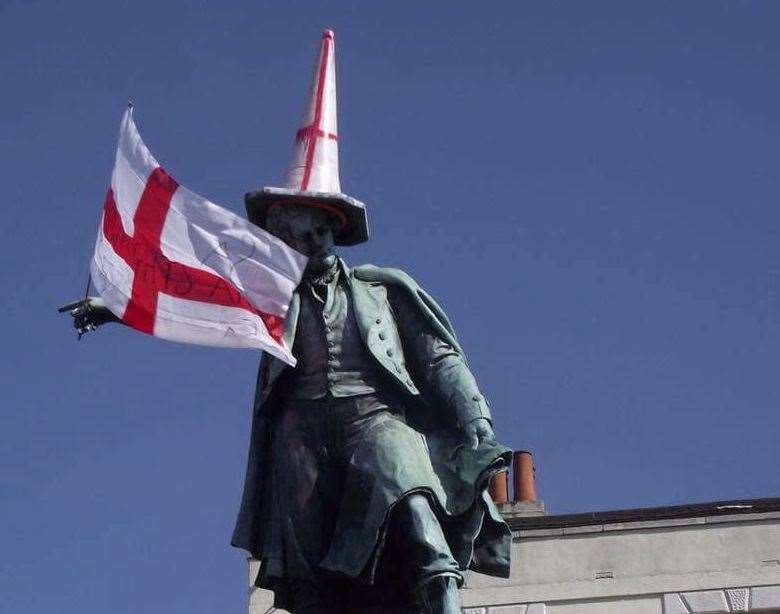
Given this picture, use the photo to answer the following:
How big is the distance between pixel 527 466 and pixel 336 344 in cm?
2603

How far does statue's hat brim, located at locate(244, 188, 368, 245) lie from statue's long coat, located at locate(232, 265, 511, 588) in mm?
239

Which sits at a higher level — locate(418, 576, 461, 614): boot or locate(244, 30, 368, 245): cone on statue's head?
locate(244, 30, 368, 245): cone on statue's head

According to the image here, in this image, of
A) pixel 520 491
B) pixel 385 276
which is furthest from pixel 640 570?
pixel 385 276

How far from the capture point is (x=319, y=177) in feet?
48.2

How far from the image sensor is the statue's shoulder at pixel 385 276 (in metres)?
14.8

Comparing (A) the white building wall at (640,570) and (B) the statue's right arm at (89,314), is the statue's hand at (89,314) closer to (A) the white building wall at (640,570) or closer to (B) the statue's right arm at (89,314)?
(B) the statue's right arm at (89,314)

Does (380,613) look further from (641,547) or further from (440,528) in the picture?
(641,547)

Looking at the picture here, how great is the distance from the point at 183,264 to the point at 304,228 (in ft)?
2.59

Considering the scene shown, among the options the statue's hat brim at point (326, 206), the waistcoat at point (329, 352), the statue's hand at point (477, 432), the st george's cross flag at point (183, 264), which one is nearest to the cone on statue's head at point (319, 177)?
the statue's hat brim at point (326, 206)

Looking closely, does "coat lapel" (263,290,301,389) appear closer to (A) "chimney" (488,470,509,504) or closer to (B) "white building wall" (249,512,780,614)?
(B) "white building wall" (249,512,780,614)

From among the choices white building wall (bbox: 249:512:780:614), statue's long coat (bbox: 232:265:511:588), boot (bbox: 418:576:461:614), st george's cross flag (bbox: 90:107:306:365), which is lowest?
boot (bbox: 418:576:461:614)

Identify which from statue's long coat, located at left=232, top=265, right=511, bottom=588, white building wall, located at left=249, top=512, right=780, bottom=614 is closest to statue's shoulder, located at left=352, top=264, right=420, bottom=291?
statue's long coat, located at left=232, top=265, right=511, bottom=588

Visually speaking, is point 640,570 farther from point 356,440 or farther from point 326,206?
point 356,440

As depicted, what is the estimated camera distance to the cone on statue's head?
14.6 meters
